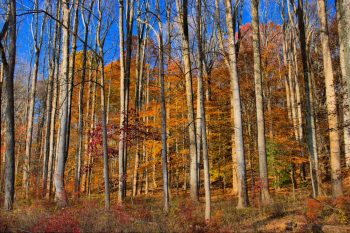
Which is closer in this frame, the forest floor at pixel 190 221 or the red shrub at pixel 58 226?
the red shrub at pixel 58 226

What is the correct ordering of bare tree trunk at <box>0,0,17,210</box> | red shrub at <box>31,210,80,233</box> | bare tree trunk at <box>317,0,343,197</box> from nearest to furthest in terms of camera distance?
red shrub at <box>31,210,80,233</box>, bare tree trunk at <box>0,0,17,210</box>, bare tree trunk at <box>317,0,343,197</box>

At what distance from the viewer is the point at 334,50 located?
2422cm

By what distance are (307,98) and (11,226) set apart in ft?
37.0

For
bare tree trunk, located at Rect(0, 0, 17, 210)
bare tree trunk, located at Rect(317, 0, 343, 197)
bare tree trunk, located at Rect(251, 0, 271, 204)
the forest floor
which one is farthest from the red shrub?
bare tree trunk, located at Rect(317, 0, 343, 197)

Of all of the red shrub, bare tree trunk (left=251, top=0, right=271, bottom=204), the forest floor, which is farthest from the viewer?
bare tree trunk (left=251, top=0, right=271, bottom=204)

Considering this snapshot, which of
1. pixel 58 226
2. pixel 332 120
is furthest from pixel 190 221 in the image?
pixel 332 120

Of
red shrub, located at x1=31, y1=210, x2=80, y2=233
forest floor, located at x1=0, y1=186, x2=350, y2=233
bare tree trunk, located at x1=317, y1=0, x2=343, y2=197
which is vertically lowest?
forest floor, located at x1=0, y1=186, x2=350, y2=233

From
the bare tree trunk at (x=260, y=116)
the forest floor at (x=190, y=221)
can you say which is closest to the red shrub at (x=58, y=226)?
the forest floor at (x=190, y=221)

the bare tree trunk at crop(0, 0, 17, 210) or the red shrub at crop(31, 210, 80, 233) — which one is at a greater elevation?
the bare tree trunk at crop(0, 0, 17, 210)

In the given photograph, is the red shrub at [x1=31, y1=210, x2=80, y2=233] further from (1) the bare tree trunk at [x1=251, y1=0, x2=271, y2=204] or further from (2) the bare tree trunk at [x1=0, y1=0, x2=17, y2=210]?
(1) the bare tree trunk at [x1=251, y1=0, x2=271, y2=204]

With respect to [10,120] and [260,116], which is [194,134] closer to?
[260,116]

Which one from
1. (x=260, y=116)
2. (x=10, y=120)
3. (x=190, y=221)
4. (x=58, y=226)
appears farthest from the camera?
(x=260, y=116)

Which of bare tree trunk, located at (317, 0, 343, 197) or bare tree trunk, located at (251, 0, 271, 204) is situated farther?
bare tree trunk, located at (251, 0, 271, 204)

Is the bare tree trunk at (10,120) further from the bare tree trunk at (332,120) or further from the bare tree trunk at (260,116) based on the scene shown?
the bare tree trunk at (332,120)
